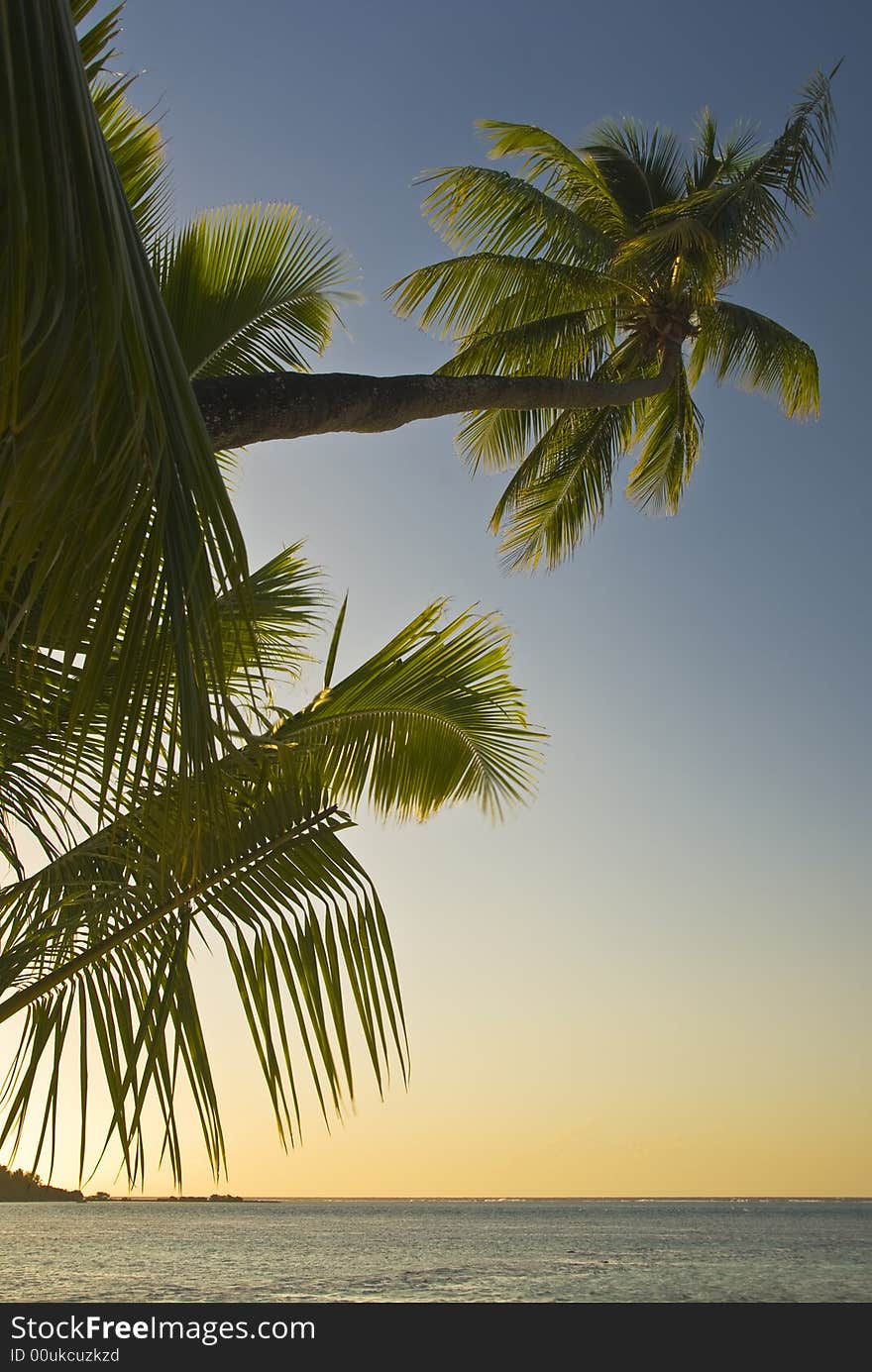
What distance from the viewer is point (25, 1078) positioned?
8.82 feet

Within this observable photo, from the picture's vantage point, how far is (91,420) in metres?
1.20

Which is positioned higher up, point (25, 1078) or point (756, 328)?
point (756, 328)

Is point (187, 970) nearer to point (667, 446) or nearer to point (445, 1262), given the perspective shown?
point (667, 446)

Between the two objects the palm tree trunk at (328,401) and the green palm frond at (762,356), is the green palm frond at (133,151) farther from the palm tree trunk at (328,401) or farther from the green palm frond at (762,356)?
the green palm frond at (762,356)

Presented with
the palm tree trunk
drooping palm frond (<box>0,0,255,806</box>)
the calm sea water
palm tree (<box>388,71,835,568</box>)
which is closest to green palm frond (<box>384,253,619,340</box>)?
palm tree (<box>388,71,835,568</box>)

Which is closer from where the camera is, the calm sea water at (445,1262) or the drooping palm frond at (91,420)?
the drooping palm frond at (91,420)

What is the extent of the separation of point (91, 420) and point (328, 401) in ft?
4.98

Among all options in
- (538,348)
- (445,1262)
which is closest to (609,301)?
(538,348)

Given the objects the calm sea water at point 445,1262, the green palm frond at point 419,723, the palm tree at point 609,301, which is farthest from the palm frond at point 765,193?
Answer: the calm sea water at point 445,1262

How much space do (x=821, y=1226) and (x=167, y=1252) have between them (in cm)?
4660

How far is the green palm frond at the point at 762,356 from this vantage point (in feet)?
29.9
